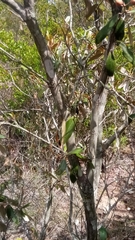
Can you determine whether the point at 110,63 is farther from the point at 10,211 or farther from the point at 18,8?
the point at 10,211

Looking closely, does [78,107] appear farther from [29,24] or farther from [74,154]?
[29,24]

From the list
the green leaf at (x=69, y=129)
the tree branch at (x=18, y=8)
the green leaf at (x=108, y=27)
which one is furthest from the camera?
the green leaf at (x=69, y=129)

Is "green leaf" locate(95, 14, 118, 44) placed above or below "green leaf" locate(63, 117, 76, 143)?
above

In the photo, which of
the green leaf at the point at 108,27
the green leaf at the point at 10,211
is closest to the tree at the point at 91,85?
the green leaf at the point at 108,27

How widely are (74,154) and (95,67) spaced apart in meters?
0.45

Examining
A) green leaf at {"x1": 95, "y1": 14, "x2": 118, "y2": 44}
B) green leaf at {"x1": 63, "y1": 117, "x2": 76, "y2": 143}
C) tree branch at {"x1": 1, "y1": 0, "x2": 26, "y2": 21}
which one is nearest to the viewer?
green leaf at {"x1": 95, "y1": 14, "x2": 118, "y2": 44}

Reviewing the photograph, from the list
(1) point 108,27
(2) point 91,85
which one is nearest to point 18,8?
(1) point 108,27

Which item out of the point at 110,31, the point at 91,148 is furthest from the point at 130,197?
the point at 110,31

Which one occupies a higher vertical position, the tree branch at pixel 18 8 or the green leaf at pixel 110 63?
the tree branch at pixel 18 8

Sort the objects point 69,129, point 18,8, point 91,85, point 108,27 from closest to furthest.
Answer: point 108,27
point 18,8
point 69,129
point 91,85

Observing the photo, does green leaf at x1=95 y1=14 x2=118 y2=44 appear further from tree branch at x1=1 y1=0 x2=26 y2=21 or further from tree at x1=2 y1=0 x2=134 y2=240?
tree branch at x1=1 y1=0 x2=26 y2=21

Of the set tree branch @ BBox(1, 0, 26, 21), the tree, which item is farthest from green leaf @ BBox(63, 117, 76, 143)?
tree branch @ BBox(1, 0, 26, 21)

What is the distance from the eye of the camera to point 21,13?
3.15 feet

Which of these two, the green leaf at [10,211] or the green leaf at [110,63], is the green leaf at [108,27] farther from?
the green leaf at [10,211]
